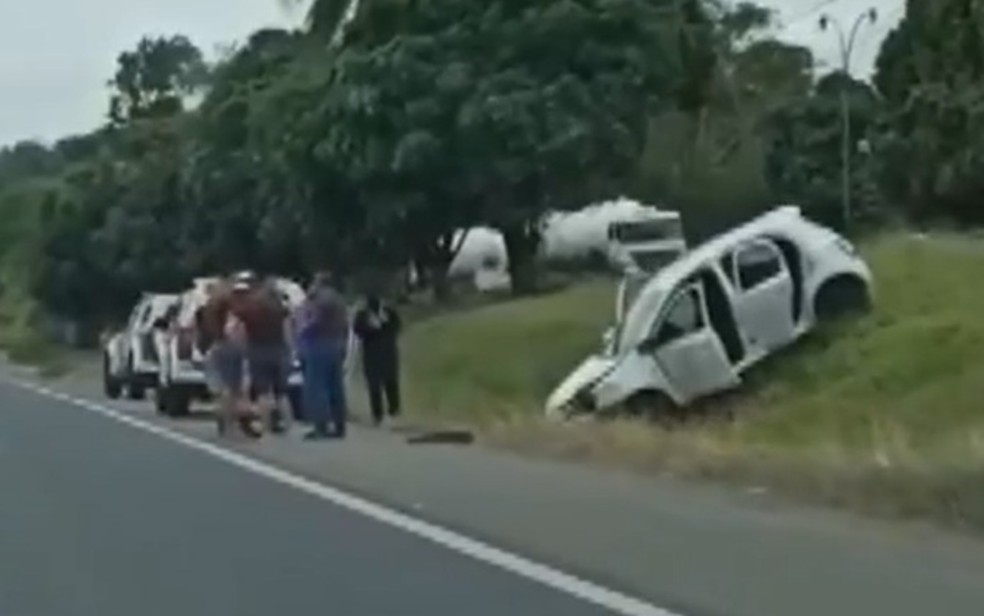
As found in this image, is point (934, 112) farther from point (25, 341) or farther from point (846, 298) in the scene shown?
point (25, 341)

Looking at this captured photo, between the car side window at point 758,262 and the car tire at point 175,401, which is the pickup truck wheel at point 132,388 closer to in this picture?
the car tire at point 175,401

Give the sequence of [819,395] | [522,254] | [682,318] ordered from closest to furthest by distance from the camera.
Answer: [819,395]
[682,318]
[522,254]

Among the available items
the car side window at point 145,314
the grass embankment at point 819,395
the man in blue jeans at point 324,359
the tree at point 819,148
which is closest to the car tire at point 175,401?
the grass embankment at point 819,395

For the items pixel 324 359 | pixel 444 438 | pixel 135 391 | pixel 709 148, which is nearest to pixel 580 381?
pixel 324 359

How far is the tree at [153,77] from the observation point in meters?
144

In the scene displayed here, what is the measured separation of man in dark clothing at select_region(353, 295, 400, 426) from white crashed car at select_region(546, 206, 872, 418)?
2851mm

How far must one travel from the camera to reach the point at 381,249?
63219 mm

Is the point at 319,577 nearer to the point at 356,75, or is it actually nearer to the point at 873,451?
the point at 873,451

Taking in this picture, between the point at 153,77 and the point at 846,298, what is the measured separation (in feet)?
414

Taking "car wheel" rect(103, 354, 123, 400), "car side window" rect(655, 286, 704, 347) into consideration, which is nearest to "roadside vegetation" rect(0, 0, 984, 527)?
"car side window" rect(655, 286, 704, 347)

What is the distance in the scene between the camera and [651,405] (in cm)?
3675

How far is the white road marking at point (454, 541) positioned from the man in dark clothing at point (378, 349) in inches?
121

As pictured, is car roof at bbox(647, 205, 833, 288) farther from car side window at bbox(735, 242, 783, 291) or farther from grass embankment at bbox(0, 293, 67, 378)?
grass embankment at bbox(0, 293, 67, 378)

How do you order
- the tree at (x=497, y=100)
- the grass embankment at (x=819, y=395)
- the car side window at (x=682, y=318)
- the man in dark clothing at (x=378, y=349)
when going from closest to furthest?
1. the grass embankment at (x=819, y=395)
2. the man in dark clothing at (x=378, y=349)
3. the car side window at (x=682, y=318)
4. the tree at (x=497, y=100)
